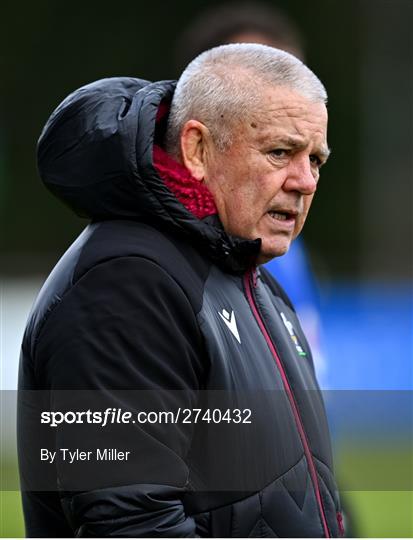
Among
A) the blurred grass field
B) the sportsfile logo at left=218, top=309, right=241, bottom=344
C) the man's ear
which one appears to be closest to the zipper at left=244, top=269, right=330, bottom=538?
the sportsfile logo at left=218, top=309, right=241, bottom=344

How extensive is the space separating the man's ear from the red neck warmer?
2cm

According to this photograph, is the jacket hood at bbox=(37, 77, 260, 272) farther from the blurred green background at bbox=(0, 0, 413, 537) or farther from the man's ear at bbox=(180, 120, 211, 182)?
the blurred green background at bbox=(0, 0, 413, 537)

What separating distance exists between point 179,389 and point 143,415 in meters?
0.09

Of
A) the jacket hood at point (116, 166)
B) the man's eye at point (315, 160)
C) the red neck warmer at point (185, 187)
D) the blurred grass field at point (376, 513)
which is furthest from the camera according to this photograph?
the blurred grass field at point (376, 513)

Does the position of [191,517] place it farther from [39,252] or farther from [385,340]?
[39,252]

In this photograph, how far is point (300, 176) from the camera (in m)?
2.37

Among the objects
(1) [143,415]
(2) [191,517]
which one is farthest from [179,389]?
(2) [191,517]

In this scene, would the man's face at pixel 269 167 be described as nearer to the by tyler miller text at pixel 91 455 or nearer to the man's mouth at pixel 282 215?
the man's mouth at pixel 282 215

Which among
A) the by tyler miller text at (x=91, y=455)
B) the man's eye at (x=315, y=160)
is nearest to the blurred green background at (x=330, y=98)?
the man's eye at (x=315, y=160)

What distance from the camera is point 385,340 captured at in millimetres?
8062

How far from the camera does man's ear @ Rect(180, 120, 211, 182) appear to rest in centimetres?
234

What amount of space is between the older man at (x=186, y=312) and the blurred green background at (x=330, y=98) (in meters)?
8.52

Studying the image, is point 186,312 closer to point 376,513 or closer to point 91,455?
point 91,455

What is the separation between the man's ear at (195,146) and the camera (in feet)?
7.68
